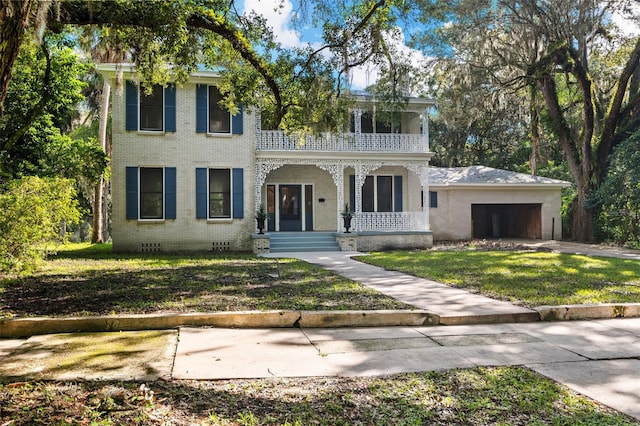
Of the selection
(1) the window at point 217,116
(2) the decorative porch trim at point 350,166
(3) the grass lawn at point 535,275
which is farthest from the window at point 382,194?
(1) the window at point 217,116

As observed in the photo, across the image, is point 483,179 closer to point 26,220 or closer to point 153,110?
point 153,110

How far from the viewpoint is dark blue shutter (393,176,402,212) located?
2019 centimetres

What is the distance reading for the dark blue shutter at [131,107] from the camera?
16016mm

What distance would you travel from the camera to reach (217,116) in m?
16.9

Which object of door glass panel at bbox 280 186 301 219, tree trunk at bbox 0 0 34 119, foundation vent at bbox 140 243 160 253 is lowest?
foundation vent at bbox 140 243 160 253

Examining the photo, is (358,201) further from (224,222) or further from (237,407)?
(237,407)

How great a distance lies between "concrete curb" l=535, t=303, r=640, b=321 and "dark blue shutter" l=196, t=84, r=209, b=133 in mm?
12963

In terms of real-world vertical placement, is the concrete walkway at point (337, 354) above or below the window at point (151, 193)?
below

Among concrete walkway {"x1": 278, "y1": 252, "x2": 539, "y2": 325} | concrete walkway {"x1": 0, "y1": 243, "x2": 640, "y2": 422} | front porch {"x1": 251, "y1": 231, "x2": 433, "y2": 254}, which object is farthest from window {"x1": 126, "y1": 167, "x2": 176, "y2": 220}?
concrete walkway {"x1": 0, "y1": 243, "x2": 640, "y2": 422}

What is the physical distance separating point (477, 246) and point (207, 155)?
408 inches

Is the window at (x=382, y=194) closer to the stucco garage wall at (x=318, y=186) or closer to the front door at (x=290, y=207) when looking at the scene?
the stucco garage wall at (x=318, y=186)

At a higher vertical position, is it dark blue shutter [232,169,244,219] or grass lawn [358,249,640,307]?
dark blue shutter [232,169,244,219]

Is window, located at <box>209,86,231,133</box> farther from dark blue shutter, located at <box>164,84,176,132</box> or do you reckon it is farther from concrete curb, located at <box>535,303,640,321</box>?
Answer: concrete curb, located at <box>535,303,640,321</box>

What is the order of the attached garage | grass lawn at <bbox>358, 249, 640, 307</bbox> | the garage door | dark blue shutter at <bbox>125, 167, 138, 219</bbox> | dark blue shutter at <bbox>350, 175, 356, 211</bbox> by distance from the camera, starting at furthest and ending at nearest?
the garage door
the attached garage
dark blue shutter at <bbox>350, 175, 356, 211</bbox>
dark blue shutter at <bbox>125, 167, 138, 219</bbox>
grass lawn at <bbox>358, 249, 640, 307</bbox>
